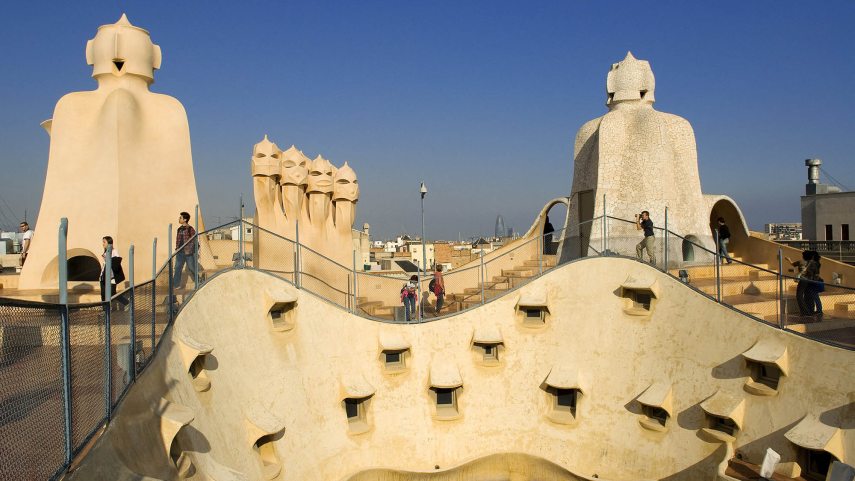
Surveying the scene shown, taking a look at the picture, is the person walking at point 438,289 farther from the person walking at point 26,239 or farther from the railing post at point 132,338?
the person walking at point 26,239

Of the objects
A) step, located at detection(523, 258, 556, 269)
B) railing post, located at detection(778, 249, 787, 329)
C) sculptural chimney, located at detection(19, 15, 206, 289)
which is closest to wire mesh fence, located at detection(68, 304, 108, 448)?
sculptural chimney, located at detection(19, 15, 206, 289)

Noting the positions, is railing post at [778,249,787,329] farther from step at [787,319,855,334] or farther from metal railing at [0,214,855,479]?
step at [787,319,855,334]

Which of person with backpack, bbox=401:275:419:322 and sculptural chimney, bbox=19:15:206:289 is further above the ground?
sculptural chimney, bbox=19:15:206:289

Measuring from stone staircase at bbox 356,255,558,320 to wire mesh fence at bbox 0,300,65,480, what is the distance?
1039 centimetres

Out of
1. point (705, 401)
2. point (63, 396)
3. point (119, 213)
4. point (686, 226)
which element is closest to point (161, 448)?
point (63, 396)

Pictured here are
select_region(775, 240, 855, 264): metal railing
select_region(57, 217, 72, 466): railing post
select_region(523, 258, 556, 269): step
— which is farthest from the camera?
select_region(775, 240, 855, 264): metal railing

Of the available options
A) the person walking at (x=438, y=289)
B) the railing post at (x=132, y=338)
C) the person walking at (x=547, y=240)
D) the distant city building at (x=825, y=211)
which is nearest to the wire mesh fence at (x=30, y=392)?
the railing post at (x=132, y=338)

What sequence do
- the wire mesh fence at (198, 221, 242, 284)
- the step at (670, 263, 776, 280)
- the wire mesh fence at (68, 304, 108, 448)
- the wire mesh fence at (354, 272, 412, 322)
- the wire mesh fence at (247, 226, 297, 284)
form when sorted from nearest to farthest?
1. the wire mesh fence at (68, 304, 108, 448)
2. the wire mesh fence at (198, 221, 242, 284)
3. the wire mesh fence at (247, 226, 297, 284)
4. the wire mesh fence at (354, 272, 412, 322)
5. the step at (670, 263, 776, 280)

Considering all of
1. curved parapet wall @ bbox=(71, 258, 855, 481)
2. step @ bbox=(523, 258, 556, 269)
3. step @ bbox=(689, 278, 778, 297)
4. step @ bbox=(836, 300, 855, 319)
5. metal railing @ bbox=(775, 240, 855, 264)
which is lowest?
curved parapet wall @ bbox=(71, 258, 855, 481)

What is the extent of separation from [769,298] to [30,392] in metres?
14.5

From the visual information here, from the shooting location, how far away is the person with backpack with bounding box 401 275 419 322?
1461 centimetres

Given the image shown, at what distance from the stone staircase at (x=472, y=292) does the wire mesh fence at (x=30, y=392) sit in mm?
10389

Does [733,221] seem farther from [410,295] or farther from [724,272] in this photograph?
[410,295]

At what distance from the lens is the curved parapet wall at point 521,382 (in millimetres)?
10508
